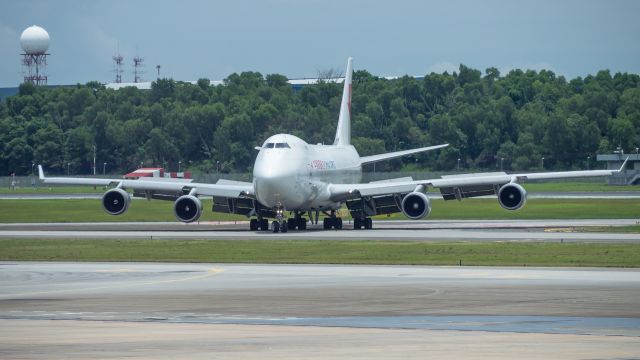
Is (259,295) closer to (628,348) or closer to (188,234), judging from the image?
(628,348)

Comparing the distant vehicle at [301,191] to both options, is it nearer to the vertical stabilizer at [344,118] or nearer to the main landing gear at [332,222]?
the main landing gear at [332,222]

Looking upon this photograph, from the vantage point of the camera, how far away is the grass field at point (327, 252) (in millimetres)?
45438

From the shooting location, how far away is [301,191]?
66.0m

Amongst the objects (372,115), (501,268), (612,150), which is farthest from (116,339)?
(372,115)

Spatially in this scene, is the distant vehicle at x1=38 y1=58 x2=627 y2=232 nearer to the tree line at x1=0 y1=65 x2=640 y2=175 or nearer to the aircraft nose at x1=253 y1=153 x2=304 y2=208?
the aircraft nose at x1=253 y1=153 x2=304 y2=208

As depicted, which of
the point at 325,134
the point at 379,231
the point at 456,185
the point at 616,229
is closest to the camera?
the point at 616,229

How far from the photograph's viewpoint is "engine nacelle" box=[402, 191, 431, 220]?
6625 centimetres

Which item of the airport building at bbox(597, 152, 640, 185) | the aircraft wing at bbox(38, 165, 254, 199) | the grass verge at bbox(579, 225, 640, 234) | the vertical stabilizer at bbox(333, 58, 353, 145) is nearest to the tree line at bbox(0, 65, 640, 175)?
the airport building at bbox(597, 152, 640, 185)

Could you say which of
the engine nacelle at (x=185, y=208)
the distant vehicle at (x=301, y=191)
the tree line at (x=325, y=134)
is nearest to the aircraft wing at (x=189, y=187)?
the distant vehicle at (x=301, y=191)

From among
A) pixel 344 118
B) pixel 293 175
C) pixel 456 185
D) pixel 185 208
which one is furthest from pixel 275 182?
pixel 344 118

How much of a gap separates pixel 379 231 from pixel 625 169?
9067 centimetres

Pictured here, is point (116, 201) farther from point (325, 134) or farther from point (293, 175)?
point (325, 134)

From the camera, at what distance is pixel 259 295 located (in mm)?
33281

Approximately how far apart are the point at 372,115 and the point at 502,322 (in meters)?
169
